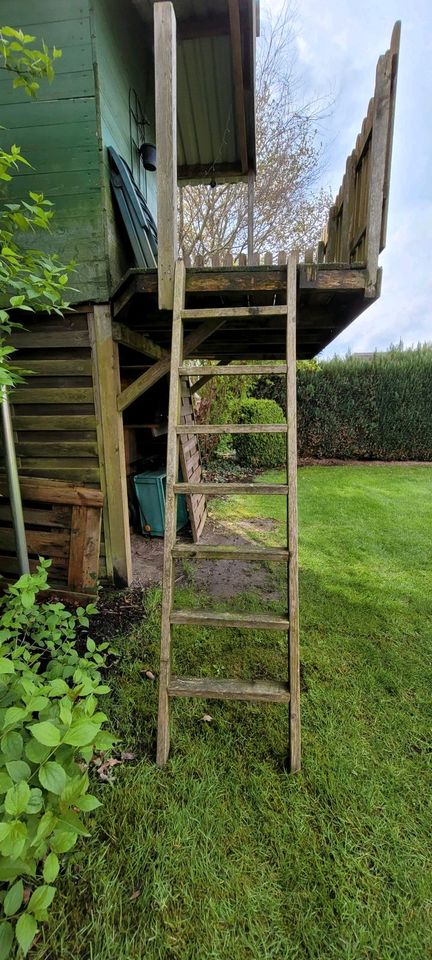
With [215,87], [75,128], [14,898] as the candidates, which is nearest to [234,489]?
[14,898]

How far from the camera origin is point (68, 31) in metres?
2.34

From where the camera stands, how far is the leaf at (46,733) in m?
1.00

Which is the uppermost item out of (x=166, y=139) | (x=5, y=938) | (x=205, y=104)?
(x=205, y=104)

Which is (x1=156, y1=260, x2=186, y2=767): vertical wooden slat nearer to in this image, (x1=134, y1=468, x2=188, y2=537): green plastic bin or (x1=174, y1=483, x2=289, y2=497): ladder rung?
(x1=174, y1=483, x2=289, y2=497): ladder rung

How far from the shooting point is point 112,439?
9.44 feet

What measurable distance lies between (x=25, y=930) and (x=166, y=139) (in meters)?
2.85

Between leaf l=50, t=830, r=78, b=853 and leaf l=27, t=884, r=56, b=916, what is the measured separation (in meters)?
0.07

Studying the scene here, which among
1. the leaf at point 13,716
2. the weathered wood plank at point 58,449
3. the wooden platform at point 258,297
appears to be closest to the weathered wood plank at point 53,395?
the weathered wood plank at point 58,449

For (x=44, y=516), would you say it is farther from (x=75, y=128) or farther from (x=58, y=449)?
(x=75, y=128)

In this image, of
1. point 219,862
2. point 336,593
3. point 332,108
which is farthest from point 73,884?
point 332,108

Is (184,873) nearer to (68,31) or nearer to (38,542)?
(38,542)

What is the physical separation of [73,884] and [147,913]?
0.25 meters

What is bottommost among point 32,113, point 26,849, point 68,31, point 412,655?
point 412,655

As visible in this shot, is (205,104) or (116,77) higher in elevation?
(205,104)
